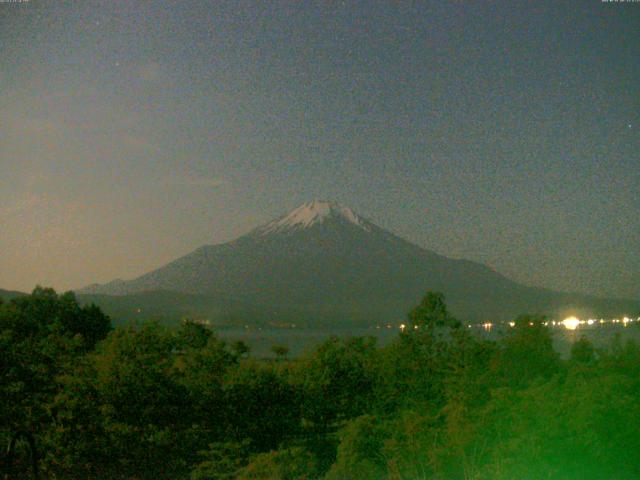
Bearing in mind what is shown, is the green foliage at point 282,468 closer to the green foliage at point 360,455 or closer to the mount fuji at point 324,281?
the green foliage at point 360,455

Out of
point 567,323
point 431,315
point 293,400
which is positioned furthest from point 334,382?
point 567,323

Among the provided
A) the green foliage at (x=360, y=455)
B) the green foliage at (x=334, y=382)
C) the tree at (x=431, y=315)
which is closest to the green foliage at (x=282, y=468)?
the green foliage at (x=360, y=455)

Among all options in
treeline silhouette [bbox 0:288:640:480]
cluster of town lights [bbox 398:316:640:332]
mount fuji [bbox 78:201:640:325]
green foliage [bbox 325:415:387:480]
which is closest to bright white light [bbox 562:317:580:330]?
cluster of town lights [bbox 398:316:640:332]

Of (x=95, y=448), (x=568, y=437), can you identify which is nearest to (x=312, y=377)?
(x=95, y=448)

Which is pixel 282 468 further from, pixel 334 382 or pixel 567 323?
pixel 567 323

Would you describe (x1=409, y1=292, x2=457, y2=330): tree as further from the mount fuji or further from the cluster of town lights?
the mount fuji
